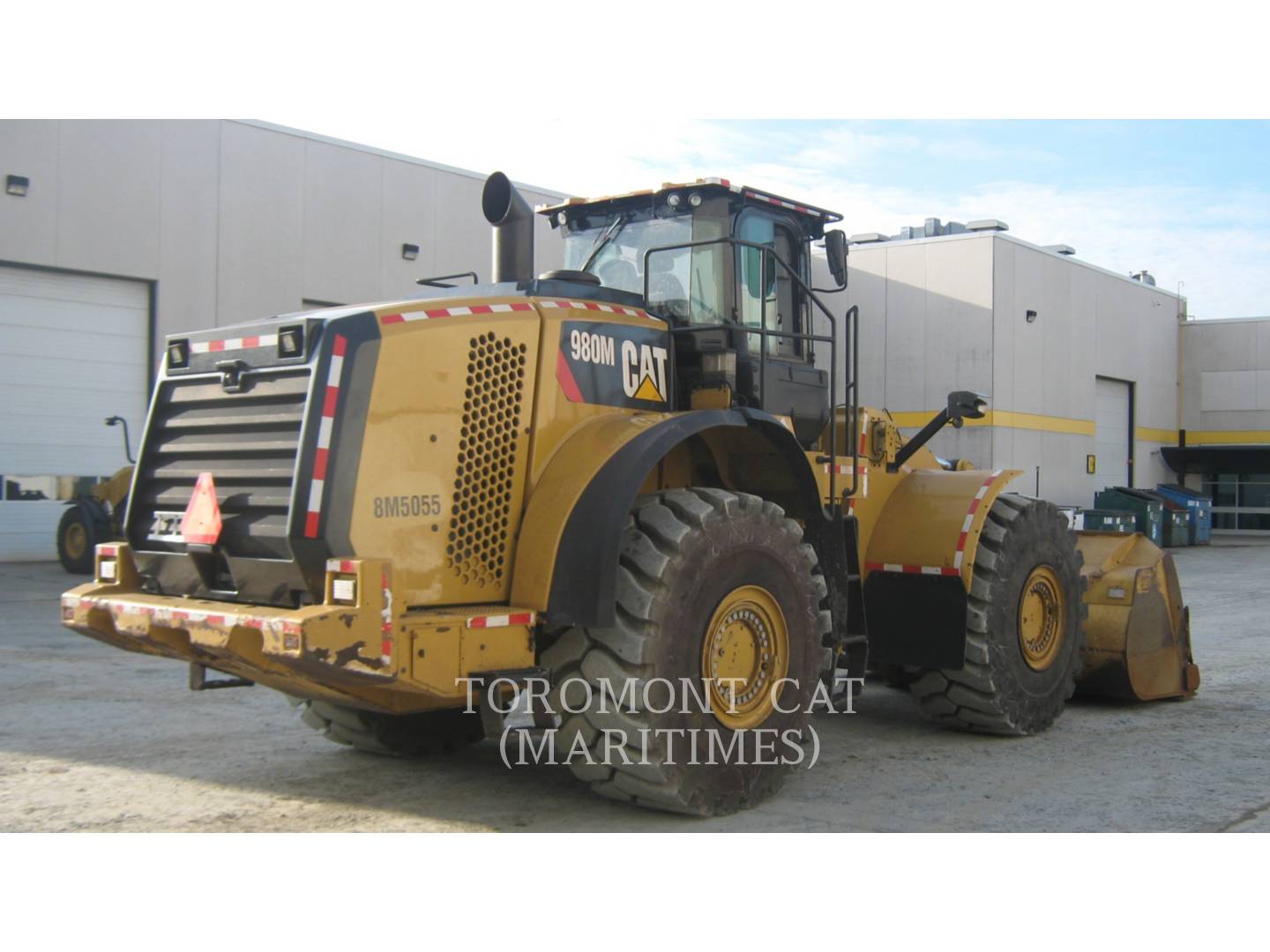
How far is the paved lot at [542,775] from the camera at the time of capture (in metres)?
5.45

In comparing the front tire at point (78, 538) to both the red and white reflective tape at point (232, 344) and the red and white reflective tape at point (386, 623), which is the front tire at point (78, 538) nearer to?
the red and white reflective tape at point (232, 344)

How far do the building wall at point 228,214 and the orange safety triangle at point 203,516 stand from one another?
44.8 ft

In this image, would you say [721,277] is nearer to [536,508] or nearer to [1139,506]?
[536,508]

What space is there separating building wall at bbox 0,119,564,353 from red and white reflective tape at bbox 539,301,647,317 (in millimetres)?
13267

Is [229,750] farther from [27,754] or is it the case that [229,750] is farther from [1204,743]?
[1204,743]

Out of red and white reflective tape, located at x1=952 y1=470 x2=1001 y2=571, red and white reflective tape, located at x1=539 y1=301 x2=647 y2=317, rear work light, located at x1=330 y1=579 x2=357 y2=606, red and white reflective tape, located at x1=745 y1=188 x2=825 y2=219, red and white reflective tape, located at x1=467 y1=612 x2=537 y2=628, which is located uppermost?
red and white reflective tape, located at x1=745 y1=188 x2=825 y2=219

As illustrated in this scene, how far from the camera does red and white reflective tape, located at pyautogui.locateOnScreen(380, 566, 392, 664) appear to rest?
450 centimetres

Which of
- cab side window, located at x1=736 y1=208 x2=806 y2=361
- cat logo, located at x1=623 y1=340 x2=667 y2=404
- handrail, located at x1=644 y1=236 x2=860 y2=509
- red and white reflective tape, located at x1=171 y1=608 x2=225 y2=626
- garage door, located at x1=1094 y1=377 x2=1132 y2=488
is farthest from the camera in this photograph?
garage door, located at x1=1094 y1=377 x2=1132 y2=488

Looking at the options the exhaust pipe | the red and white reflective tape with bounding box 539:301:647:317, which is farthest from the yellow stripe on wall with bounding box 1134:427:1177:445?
the exhaust pipe

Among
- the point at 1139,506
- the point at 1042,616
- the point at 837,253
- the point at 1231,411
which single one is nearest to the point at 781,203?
the point at 837,253

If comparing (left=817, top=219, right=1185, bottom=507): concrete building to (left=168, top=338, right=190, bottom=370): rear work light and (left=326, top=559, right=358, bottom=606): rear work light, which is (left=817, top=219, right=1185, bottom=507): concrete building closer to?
(left=168, top=338, right=190, bottom=370): rear work light

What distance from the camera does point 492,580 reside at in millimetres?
5152

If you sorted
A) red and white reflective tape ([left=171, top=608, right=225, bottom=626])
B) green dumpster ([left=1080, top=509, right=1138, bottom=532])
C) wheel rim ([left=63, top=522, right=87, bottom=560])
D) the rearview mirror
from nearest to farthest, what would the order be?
red and white reflective tape ([left=171, top=608, right=225, bottom=626]), the rearview mirror, wheel rim ([left=63, top=522, right=87, bottom=560]), green dumpster ([left=1080, top=509, right=1138, bottom=532])

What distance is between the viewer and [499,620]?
193 inches
